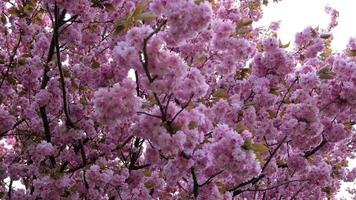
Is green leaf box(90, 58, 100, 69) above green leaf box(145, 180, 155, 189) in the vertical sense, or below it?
above

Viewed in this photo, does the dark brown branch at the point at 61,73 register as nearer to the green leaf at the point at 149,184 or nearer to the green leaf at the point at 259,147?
the green leaf at the point at 149,184

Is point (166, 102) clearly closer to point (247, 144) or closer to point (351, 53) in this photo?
point (247, 144)

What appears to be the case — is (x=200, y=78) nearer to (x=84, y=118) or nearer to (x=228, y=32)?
(x=228, y=32)

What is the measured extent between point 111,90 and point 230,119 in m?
2.15

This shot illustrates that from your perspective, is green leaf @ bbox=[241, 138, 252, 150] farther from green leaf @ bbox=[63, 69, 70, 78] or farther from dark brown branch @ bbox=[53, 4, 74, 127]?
green leaf @ bbox=[63, 69, 70, 78]

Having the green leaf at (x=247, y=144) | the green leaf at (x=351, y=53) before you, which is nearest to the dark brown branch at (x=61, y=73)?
the green leaf at (x=247, y=144)

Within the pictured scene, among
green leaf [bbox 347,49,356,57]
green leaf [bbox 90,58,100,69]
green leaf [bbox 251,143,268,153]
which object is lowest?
green leaf [bbox 251,143,268,153]

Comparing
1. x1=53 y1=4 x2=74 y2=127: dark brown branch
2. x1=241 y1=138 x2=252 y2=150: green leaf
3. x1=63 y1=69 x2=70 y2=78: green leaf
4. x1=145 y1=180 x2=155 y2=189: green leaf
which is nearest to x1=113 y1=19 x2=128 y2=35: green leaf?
x1=53 y1=4 x2=74 y2=127: dark brown branch

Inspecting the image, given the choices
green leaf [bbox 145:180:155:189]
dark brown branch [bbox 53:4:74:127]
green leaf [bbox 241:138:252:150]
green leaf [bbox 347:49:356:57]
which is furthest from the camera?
green leaf [bbox 145:180:155:189]

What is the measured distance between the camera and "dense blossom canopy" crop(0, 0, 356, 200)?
13.4 feet

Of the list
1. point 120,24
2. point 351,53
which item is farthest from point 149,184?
point 351,53

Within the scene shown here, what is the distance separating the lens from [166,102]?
190 inches

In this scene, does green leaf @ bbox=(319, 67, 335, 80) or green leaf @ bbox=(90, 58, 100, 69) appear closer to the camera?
green leaf @ bbox=(319, 67, 335, 80)

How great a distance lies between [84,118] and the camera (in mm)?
6039
